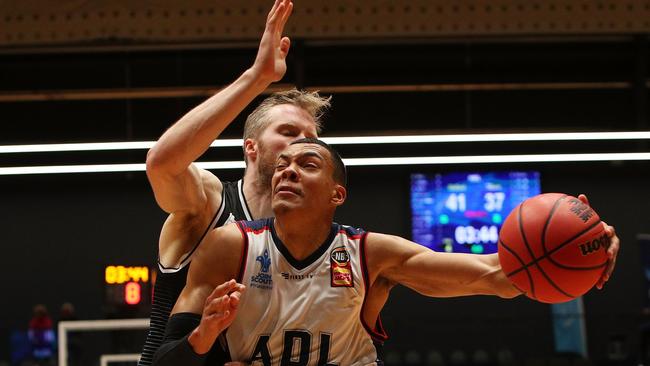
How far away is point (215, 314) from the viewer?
9.82 ft

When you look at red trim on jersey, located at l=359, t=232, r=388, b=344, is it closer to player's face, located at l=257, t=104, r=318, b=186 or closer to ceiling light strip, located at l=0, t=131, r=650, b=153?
player's face, located at l=257, t=104, r=318, b=186

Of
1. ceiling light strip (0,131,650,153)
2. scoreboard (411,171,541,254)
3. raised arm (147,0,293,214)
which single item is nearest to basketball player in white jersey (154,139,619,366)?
raised arm (147,0,293,214)

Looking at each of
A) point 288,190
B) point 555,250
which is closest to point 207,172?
point 288,190

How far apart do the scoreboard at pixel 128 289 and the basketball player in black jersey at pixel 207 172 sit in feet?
21.1

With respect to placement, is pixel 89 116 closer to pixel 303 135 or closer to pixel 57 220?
pixel 57 220

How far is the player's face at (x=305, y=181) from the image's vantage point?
3414 millimetres

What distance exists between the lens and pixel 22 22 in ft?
23.8

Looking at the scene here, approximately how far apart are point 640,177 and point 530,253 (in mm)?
10716

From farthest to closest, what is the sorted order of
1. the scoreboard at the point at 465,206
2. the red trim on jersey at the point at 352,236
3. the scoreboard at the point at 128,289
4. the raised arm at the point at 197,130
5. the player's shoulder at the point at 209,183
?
1. the scoreboard at the point at 465,206
2. the scoreboard at the point at 128,289
3. the player's shoulder at the point at 209,183
4. the red trim on jersey at the point at 352,236
5. the raised arm at the point at 197,130

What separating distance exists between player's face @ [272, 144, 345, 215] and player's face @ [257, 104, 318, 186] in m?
0.37

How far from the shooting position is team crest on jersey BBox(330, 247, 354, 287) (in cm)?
338

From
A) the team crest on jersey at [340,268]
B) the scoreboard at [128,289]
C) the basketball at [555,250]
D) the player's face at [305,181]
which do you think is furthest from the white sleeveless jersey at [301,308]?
the scoreboard at [128,289]

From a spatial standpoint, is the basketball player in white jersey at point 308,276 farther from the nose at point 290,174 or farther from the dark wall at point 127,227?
the dark wall at point 127,227

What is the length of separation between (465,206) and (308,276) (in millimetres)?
8179
